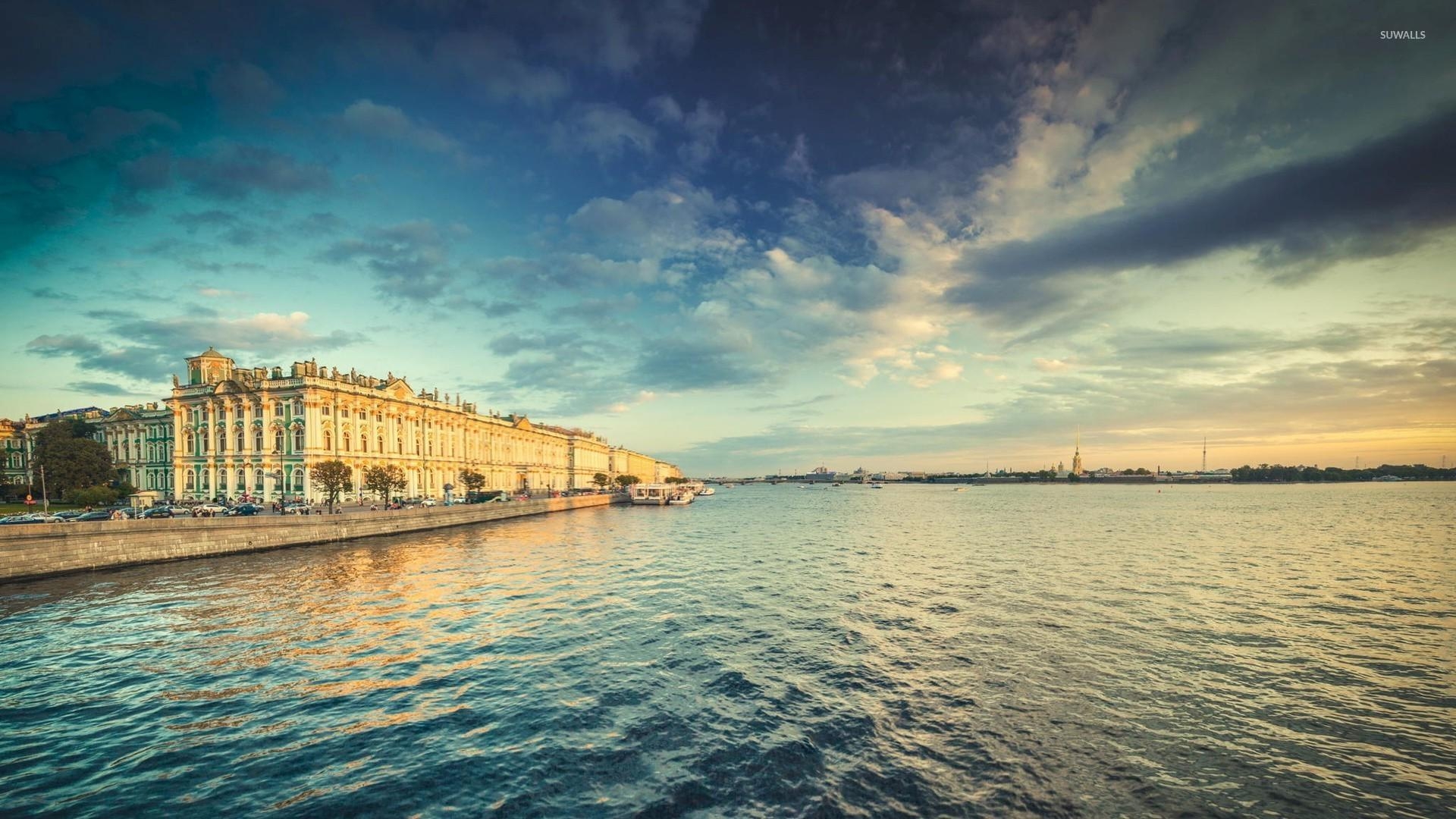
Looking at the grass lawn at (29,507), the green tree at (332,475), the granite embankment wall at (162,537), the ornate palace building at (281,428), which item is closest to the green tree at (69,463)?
the grass lawn at (29,507)

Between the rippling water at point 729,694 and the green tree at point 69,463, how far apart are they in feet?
179

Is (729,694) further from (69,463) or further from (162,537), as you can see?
(69,463)

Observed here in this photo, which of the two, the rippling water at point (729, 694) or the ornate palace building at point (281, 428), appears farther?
the ornate palace building at point (281, 428)

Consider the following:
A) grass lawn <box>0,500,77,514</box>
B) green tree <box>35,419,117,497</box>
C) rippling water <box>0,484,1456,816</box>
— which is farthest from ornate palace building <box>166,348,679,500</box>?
rippling water <box>0,484,1456,816</box>

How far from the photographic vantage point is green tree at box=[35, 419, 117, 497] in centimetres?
6812

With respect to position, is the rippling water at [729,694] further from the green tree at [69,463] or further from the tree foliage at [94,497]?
the green tree at [69,463]

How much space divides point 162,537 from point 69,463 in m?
52.3

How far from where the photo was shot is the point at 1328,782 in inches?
440

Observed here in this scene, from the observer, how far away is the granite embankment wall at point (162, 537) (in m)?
30.6

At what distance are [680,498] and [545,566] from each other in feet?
332

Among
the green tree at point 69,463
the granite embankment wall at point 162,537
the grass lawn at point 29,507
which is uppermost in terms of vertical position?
the green tree at point 69,463

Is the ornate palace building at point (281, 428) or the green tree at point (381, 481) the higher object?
the ornate palace building at point (281, 428)

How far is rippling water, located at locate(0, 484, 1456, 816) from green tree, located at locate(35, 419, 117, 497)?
5456cm

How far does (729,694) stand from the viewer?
50.6ft
